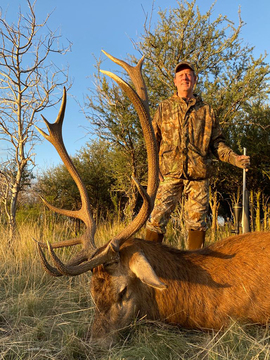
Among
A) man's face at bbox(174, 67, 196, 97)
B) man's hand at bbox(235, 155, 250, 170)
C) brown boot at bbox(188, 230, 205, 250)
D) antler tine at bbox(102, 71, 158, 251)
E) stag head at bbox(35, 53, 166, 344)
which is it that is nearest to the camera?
stag head at bbox(35, 53, 166, 344)

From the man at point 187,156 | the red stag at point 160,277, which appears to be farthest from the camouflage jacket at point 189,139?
the red stag at point 160,277

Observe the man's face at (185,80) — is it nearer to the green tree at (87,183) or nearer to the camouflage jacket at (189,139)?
the camouflage jacket at (189,139)

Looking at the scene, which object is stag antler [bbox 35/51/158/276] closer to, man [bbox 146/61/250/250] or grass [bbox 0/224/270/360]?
grass [bbox 0/224/270/360]

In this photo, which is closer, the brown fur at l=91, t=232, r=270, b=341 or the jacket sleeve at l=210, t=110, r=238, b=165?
the brown fur at l=91, t=232, r=270, b=341

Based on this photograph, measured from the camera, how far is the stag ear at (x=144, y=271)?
74.0 inches

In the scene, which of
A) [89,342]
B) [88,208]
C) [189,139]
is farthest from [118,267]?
[189,139]

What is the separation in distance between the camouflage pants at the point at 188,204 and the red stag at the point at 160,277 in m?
1.33

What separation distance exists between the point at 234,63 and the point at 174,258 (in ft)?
26.2

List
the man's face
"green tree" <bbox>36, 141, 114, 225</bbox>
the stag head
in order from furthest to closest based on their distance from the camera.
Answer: "green tree" <bbox>36, 141, 114, 225</bbox> → the man's face → the stag head

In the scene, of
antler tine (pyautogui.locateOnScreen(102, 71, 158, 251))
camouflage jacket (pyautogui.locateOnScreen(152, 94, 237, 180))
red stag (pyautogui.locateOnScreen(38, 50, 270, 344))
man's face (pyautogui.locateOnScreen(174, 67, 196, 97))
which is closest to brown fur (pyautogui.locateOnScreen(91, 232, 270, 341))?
red stag (pyautogui.locateOnScreen(38, 50, 270, 344))

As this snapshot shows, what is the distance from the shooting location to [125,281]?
2150 mm

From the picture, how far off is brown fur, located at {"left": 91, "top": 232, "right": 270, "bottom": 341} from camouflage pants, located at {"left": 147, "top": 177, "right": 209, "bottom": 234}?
1.40 meters

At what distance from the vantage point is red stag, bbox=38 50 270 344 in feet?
6.92

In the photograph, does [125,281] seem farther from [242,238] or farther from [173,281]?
[242,238]
